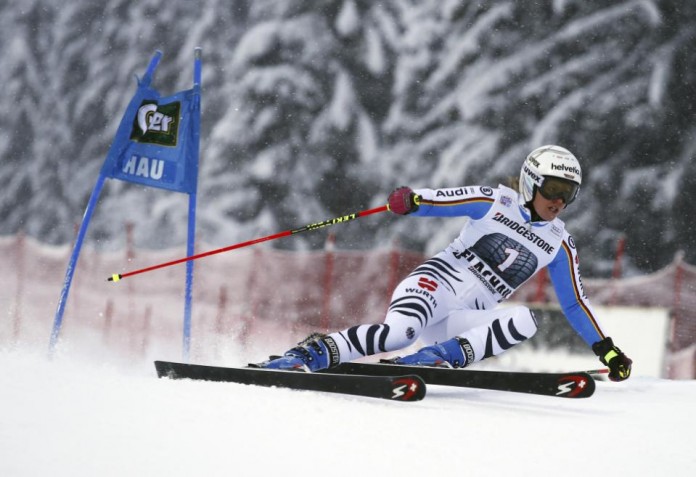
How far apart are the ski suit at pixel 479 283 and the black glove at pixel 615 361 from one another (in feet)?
0.41

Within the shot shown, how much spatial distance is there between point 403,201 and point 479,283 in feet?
2.23

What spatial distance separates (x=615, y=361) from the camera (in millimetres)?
4547

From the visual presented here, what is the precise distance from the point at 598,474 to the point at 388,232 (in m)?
12.7

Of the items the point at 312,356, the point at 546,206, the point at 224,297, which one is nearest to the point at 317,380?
the point at 312,356

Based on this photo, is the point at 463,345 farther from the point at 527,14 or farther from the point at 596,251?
the point at 527,14

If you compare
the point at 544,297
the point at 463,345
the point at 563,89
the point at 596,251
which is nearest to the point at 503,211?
the point at 463,345

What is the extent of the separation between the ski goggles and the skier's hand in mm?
634

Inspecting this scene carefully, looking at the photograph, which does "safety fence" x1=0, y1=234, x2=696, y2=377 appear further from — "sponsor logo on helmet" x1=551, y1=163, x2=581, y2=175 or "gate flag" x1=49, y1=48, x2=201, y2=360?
"sponsor logo on helmet" x1=551, y1=163, x2=581, y2=175

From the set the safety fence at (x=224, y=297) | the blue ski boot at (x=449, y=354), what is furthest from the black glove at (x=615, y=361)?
the safety fence at (x=224, y=297)

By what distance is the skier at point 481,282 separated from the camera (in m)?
4.40

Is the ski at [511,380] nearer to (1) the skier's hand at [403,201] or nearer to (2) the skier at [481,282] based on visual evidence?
(2) the skier at [481,282]

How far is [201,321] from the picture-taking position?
461 inches

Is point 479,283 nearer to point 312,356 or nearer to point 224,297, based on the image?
point 312,356

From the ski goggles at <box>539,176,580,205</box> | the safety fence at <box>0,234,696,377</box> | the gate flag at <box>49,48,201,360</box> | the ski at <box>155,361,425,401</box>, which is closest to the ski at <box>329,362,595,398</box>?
the ski at <box>155,361,425,401</box>
